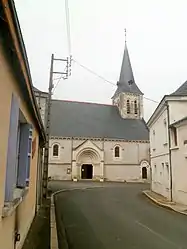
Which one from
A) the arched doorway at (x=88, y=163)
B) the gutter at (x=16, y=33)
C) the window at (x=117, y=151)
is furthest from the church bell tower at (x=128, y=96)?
the gutter at (x=16, y=33)

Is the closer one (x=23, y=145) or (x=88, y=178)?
(x=23, y=145)

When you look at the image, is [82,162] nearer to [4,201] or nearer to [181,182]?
[181,182]

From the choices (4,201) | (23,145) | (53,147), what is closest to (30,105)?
(23,145)

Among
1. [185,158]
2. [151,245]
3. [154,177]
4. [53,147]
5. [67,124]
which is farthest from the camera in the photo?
[67,124]

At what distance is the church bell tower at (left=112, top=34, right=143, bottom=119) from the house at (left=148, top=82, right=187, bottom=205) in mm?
32982

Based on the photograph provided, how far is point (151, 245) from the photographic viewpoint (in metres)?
7.31

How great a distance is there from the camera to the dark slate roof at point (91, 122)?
160ft

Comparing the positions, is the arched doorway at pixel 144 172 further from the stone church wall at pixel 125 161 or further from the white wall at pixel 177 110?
the white wall at pixel 177 110

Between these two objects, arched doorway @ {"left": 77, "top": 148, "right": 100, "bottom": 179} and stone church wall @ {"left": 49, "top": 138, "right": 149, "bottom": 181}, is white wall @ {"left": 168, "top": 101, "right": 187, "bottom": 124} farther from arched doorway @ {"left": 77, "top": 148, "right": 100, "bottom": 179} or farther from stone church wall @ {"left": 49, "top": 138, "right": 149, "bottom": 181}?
arched doorway @ {"left": 77, "top": 148, "right": 100, "bottom": 179}

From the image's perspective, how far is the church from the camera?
46188 mm

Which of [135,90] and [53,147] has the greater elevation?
[135,90]

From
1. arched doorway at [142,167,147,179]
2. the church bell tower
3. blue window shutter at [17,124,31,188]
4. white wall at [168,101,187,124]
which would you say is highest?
the church bell tower

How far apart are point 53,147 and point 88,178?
7.90 m

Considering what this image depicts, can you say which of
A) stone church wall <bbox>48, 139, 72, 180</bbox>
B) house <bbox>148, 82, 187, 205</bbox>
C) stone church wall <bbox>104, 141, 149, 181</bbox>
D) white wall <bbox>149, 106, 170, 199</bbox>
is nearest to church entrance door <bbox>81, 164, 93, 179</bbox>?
stone church wall <bbox>104, 141, 149, 181</bbox>
